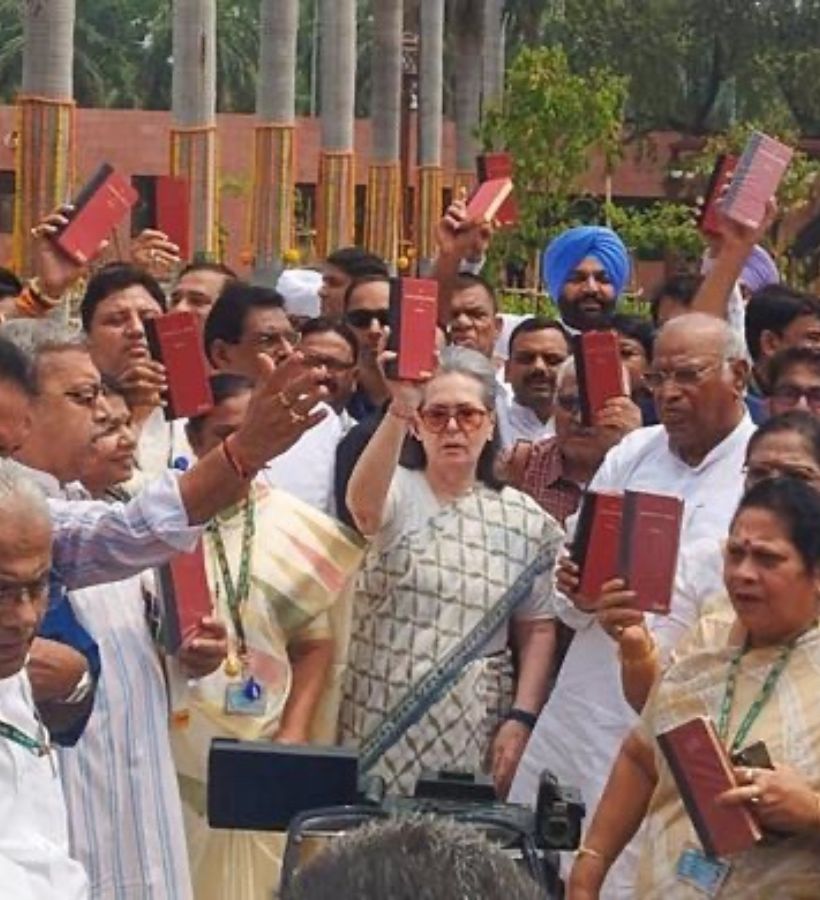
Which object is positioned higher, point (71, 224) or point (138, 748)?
point (71, 224)

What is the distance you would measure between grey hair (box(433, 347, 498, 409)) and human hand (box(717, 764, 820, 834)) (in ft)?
5.42

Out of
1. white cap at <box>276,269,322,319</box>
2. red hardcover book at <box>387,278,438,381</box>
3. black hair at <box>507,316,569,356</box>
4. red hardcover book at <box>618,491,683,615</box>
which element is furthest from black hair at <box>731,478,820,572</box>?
white cap at <box>276,269,322,319</box>

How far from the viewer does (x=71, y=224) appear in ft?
19.8

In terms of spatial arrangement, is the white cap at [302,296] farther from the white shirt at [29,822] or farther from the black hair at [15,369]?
the white shirt at [29,822]

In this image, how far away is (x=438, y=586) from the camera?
18.0 ft

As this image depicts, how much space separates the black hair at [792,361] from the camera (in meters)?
6.23

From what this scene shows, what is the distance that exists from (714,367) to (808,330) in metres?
1.37

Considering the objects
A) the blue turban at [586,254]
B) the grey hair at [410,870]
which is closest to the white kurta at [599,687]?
the blue turban at [586,254]

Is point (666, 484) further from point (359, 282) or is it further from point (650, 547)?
point (359, 282)

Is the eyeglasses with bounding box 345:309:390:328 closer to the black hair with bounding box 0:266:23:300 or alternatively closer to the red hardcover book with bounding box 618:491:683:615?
the black hair with bounding box 0:266:23:300

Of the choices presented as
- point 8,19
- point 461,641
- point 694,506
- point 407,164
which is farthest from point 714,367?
point 8,19

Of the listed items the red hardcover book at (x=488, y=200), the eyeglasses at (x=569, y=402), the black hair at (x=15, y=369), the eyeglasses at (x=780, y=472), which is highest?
the red hardcover book at (x=488, y=200)

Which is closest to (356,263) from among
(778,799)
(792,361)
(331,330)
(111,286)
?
(331,330)

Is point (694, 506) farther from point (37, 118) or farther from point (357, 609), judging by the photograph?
point (37, 118)
